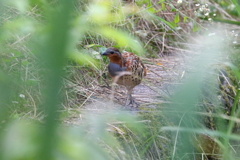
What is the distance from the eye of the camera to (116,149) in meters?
1.57

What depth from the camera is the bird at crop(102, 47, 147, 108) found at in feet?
7.95

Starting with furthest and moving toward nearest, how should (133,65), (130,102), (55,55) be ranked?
(133,65) → (130,102) → (55,55)

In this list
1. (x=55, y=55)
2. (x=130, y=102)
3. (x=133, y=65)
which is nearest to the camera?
(x=55, y=55)

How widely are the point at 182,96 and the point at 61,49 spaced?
25cm

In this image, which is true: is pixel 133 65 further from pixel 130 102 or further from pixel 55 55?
pixel 55 55

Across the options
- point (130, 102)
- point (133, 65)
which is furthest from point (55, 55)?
point (133, 65)

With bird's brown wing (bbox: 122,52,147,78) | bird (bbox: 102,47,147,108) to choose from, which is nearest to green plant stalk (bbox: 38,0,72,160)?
bird (bbox: 102,47,147,108)

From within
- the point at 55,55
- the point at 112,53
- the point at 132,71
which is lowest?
the point at 132,71

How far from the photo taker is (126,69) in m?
2.52

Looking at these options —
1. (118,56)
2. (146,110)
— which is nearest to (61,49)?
(146,110)

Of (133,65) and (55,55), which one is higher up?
(55,55)

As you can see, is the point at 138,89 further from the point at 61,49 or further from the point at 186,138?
the point at 61,49

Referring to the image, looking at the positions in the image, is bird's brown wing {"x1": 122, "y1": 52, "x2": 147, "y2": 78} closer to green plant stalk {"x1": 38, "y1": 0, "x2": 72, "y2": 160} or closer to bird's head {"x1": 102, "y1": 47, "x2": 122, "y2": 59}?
bird's head {"x1": 102, "y1": 47, "x2": 122, "y2": 59}

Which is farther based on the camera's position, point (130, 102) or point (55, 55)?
point (130, 102)
